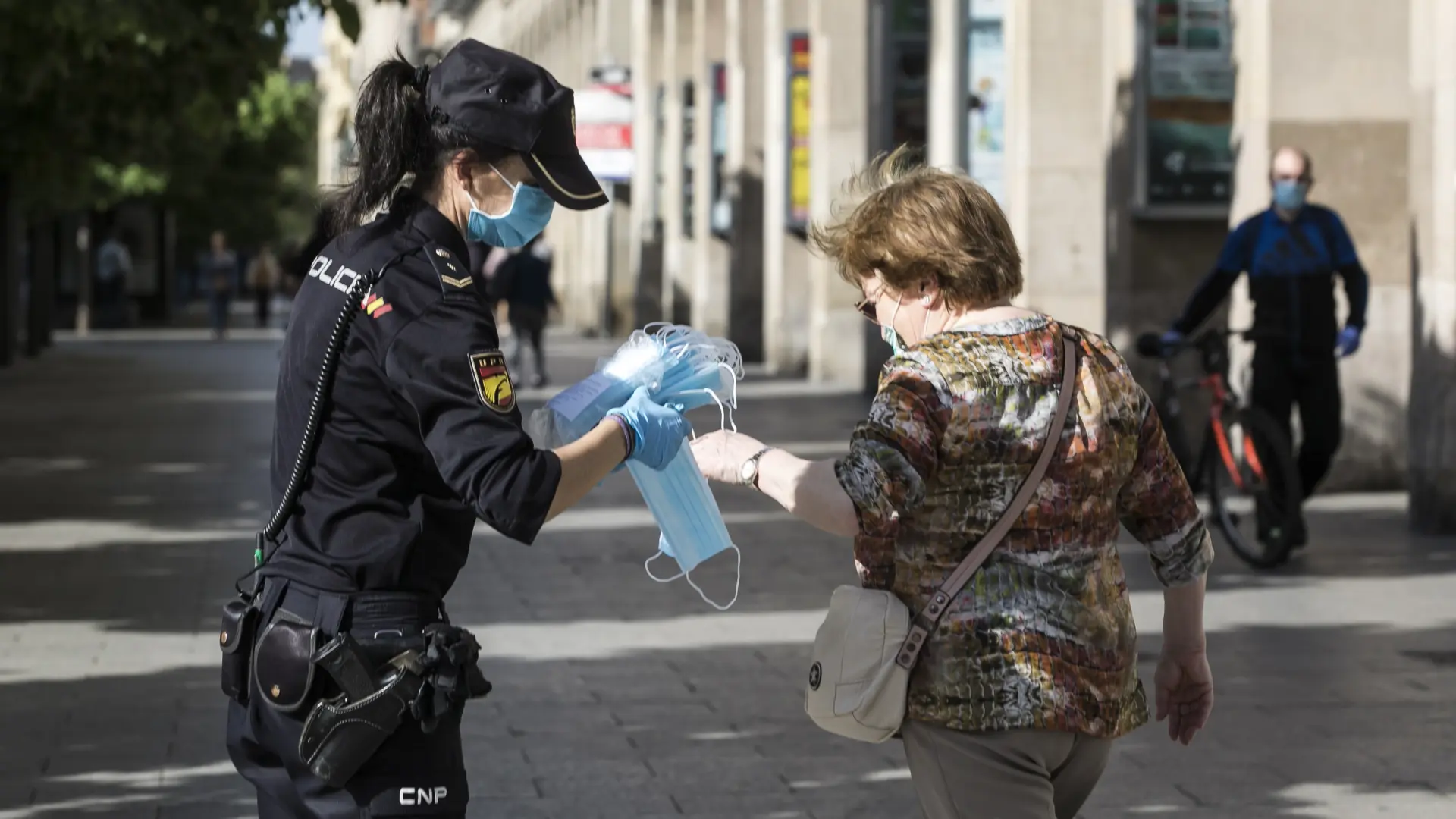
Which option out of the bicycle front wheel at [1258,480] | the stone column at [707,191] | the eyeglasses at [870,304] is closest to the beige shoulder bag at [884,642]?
the eyeglasses at [870,304]

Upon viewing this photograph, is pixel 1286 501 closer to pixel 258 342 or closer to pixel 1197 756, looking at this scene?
pixel 1197 756

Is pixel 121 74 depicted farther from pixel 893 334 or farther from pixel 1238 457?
pixel 893 334

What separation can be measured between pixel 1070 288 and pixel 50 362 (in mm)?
18528

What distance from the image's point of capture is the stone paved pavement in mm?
6461

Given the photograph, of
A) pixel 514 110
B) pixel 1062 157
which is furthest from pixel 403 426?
pixel 1062 157

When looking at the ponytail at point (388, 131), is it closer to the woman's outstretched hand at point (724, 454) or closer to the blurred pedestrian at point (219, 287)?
the woman's outstretched hand at point (724, 454)

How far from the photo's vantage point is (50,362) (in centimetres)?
3181

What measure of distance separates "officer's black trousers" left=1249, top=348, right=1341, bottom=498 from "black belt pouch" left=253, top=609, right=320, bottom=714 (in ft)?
28.6

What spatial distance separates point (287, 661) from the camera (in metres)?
3.44

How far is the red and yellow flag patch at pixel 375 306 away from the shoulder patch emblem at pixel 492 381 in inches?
6.3

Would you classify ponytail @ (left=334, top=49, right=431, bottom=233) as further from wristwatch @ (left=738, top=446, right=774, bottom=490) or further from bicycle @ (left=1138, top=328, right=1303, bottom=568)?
bicycle @ (left=1138, top=328, right=1303, bottom=568)

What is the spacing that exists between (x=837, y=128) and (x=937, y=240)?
68.8 ft

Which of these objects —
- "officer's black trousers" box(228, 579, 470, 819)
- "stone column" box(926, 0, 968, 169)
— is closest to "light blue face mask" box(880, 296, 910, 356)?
"officer's black trousers" box(228, 579, 470, 819)

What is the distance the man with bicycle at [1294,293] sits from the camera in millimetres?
11477
